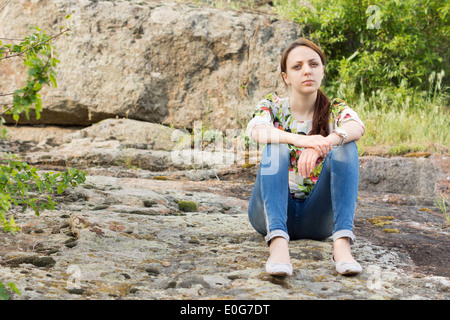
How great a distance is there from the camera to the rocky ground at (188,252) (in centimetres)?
181

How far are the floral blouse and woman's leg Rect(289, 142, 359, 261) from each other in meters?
0.12

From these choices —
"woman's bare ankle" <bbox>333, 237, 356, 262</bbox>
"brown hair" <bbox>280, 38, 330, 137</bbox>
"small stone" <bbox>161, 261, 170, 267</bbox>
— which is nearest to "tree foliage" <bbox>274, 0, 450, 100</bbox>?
"brown hair" <bbox>280, 38, 330, 137</bbox>

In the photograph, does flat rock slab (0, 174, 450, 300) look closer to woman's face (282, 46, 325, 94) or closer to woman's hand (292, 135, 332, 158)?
woman's hand (292, 135, 332, 158)

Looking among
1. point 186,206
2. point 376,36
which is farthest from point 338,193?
point 376,36

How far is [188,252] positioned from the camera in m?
2.33

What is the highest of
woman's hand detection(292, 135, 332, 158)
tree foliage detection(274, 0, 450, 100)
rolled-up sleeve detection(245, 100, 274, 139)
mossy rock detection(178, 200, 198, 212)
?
tree foliage detection(274, 0, 450, 100)

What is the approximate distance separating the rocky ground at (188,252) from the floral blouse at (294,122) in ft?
1.09

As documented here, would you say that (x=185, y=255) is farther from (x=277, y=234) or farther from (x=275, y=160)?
(x=275, y=160)

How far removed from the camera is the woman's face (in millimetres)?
2441

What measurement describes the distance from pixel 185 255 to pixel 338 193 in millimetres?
839

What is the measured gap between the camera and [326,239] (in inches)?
104

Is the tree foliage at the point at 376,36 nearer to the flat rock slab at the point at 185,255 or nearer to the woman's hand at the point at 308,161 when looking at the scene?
the flat rock slab at the point at 185,255
